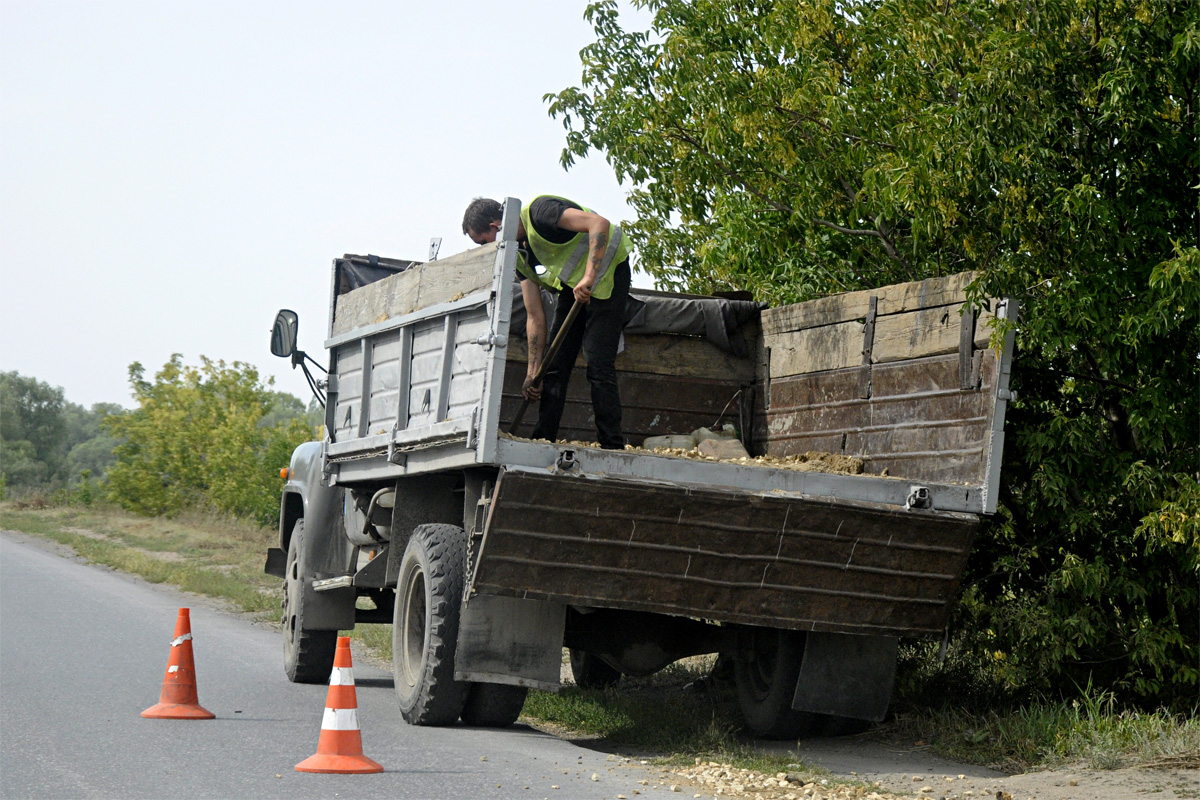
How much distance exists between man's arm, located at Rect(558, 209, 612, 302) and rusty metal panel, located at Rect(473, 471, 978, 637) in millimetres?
1276

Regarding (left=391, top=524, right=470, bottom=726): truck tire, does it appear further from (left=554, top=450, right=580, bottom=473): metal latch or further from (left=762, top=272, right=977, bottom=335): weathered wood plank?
(left=762, top=272, right=977, bottom=335): weathered wood plank

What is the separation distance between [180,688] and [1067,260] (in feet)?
17.9

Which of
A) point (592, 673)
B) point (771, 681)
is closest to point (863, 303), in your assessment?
point (771, 681)

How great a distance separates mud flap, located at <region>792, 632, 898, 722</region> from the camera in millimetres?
6969

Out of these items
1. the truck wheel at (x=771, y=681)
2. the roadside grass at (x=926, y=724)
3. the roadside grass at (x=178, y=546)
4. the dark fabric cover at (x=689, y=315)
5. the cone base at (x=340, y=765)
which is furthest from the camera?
the roadside grass at (x=178, y=546)

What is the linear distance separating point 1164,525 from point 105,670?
7093mm

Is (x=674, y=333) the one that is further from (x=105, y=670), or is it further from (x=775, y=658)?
(x=105, y=670)

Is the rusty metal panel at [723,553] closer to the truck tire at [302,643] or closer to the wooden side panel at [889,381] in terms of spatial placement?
the wooden side panel at [889,381]

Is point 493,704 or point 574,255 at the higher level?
point 574,255

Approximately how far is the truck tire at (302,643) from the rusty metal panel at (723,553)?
152 inches

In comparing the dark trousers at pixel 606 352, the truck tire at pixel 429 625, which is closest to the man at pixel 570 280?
the dark trousers at pixel 606 352

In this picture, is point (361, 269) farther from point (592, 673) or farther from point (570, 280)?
point (592, 673)

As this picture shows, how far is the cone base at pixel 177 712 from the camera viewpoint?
7.58 meters

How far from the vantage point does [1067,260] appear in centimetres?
723
